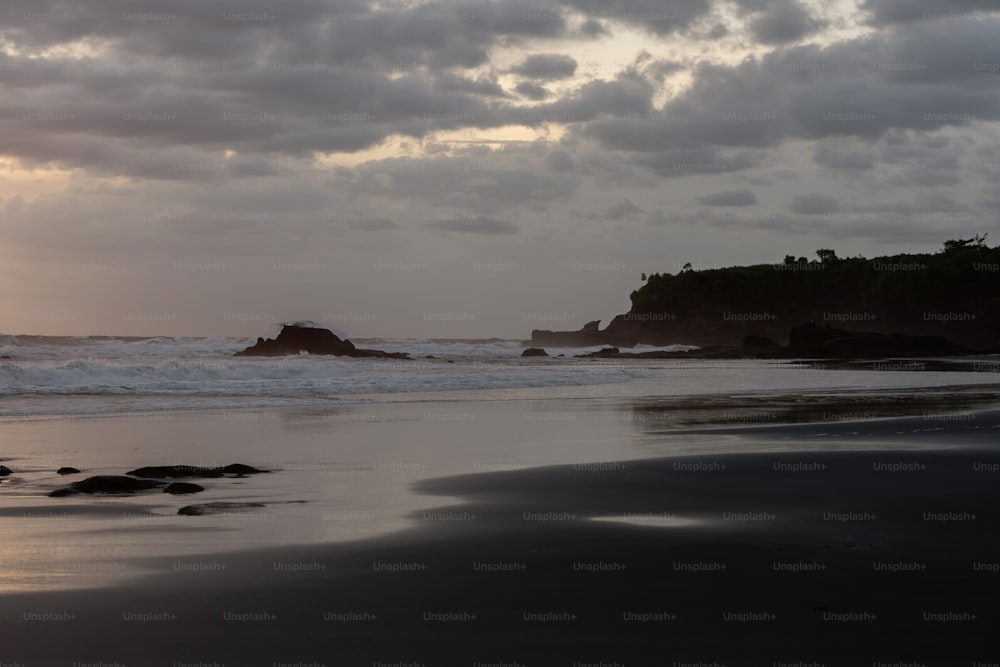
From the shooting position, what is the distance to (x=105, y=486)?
10.2m

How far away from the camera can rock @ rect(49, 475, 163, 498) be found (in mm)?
10117

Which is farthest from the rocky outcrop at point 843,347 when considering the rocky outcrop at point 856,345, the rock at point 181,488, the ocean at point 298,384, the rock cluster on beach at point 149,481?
the rock at point 181,488

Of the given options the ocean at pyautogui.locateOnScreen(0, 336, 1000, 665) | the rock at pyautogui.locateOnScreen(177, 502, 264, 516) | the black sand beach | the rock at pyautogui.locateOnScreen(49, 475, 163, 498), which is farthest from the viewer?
the rock at pyautogui.locateOnScreen(49, 475, 163, 498)

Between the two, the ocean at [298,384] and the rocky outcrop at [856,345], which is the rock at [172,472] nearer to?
the ocean at [298,384]

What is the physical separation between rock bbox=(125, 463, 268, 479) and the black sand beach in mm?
3552

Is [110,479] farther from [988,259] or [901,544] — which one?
[988,259]

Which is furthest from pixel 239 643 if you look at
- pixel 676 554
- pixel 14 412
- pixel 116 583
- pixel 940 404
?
pixel 940 404

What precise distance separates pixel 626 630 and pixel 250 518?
454 centimetres

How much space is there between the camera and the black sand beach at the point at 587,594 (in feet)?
16.6

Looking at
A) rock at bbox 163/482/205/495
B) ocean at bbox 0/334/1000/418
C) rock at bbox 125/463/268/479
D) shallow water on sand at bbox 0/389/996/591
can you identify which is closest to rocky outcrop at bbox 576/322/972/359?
ocean at bbox 0/334/1000/418

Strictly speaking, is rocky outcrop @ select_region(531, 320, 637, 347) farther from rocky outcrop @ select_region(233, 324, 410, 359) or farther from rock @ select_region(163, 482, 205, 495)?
rock @ select_region(163, 482, 205, 495)

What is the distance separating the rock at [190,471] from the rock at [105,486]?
790 millimetres

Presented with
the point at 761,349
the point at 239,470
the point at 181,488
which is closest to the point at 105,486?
the point at 181,488

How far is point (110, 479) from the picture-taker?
34.0ft
